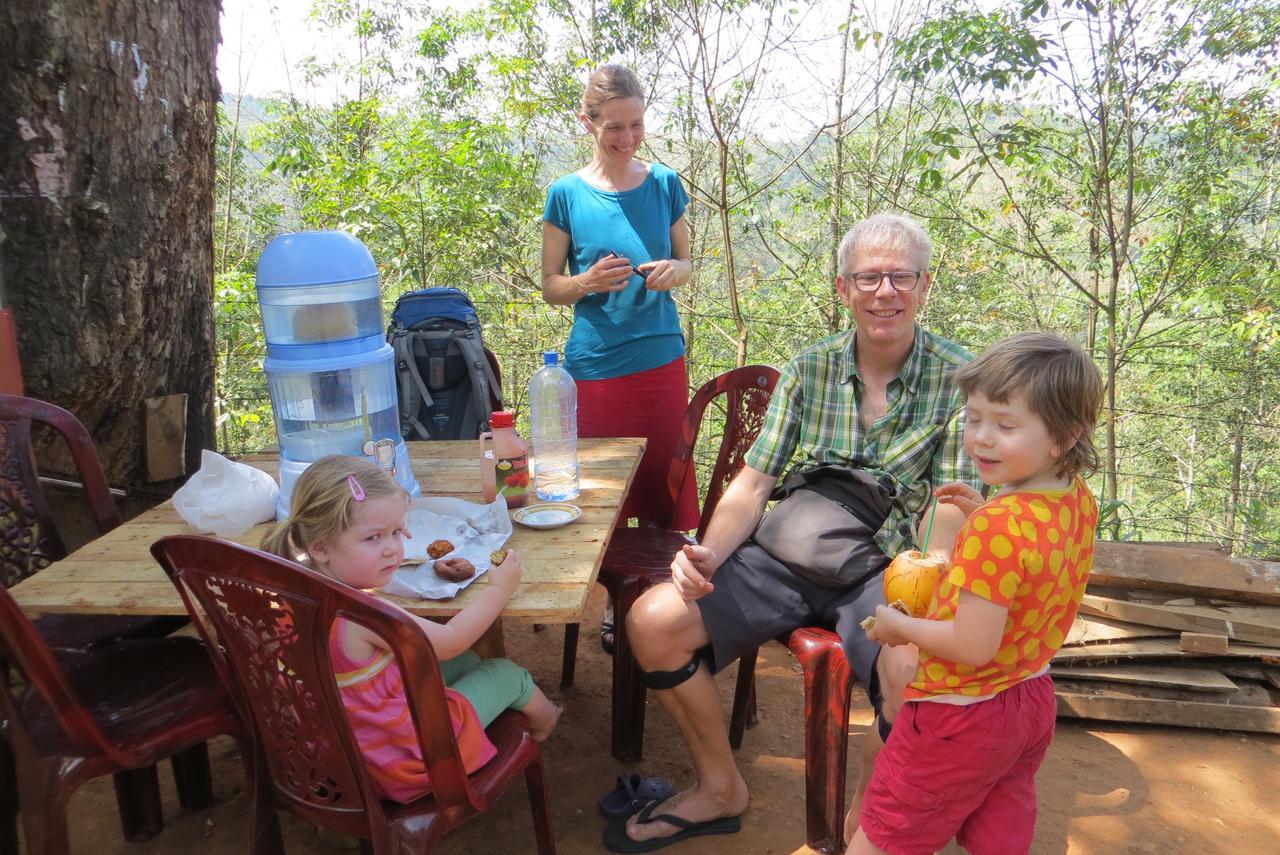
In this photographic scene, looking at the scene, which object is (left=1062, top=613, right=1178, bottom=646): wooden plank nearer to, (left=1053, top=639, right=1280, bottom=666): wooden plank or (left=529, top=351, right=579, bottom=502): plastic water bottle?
(left=1053, top=639, right=1280, bottom=666): wooden plank

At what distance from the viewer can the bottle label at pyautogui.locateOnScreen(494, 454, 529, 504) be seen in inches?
82.5

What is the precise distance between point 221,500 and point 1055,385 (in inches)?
71.3

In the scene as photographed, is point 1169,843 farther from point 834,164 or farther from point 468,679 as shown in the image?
point 834,164

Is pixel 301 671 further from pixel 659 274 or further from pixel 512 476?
pixel 659 274

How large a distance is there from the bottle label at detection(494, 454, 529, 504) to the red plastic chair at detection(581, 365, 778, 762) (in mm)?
504

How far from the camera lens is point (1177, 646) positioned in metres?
2.87

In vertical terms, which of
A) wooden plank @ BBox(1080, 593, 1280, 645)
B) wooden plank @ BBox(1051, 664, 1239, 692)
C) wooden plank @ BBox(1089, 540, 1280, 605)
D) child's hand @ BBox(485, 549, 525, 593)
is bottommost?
wooden plank @ BBox(1051, 664, 1239, 692)

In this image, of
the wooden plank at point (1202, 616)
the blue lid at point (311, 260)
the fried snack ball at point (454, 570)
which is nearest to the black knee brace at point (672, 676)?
the fried snack ball at point (454, 570)

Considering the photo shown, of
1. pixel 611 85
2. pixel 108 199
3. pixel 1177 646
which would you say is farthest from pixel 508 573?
pixel 1177 646

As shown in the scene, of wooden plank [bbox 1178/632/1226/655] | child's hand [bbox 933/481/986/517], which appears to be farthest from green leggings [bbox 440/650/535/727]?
wooden plank [bbox 1178/632/1226/655]

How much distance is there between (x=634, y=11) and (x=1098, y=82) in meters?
3.60

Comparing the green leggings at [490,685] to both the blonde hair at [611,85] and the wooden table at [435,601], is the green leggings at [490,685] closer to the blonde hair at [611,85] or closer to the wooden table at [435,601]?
the wooden table at [435,601]

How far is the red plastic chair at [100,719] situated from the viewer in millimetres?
1593

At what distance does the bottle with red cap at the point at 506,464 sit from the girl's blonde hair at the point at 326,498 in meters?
0.45
